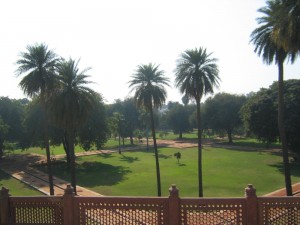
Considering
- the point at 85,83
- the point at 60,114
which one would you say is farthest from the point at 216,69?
the point at 60,114

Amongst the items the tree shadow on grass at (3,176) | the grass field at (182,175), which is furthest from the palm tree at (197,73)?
the tree shadow on grass at (3,176)

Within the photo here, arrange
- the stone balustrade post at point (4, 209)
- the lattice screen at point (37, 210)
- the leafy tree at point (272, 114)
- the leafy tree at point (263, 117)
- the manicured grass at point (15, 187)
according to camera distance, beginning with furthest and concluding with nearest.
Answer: the leafy tree at point (263, 117)
the leafy tree at point (272, 114)
the manicured grass at point (15, 187)
the stone balustrade post at point (4, 209)
the lattice screen at point (37, 210)

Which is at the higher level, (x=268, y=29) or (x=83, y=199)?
(x=268, y=29)

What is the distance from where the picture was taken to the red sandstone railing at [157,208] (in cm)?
1252

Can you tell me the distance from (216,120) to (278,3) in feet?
179

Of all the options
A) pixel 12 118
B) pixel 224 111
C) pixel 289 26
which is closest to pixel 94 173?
pixel 12 118

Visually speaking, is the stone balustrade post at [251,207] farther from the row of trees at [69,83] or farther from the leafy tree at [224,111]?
the leafy tree at [224,111]

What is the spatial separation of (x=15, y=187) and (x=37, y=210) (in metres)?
24.2

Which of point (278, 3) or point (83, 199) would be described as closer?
point (83, 199)

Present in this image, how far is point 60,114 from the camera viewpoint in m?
28.5

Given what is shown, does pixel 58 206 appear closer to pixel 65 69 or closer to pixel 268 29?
pixel 65 69

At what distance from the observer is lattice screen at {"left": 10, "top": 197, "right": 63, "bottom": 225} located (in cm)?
1363

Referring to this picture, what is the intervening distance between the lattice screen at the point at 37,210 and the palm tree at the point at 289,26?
1667 centimetres

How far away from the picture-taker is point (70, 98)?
28.2m
